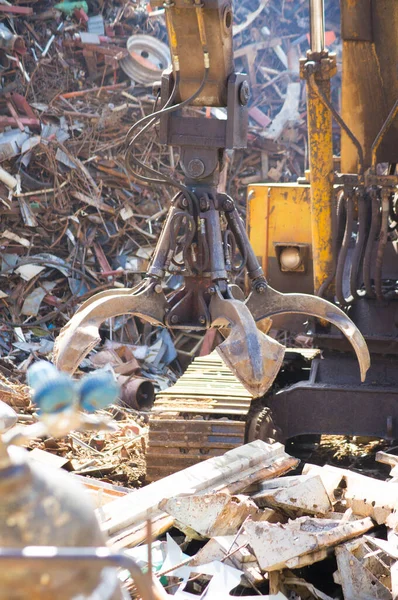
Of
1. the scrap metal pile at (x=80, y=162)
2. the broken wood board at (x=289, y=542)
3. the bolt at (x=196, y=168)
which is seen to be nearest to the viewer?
the broken wood board at (x=289, y=542)

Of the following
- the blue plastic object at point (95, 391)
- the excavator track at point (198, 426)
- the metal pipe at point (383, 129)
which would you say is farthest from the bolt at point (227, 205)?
the blue plastic object at point (95, 391)

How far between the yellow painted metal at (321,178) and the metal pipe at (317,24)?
0.67ft

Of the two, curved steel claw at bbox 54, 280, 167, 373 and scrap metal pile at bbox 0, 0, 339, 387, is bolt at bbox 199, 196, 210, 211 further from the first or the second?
scrap metal pile at bbox 0, 0, 339, 387

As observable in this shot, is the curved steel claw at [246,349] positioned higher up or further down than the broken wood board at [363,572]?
higher up

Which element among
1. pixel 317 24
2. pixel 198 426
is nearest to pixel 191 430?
pixel 198 426

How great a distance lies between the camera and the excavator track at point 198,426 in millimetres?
5480

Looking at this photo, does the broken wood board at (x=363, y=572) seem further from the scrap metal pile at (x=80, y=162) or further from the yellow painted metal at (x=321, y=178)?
the scrap metal pile at (x=80, y=162)

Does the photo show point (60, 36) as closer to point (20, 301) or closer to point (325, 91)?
point (20, 301)

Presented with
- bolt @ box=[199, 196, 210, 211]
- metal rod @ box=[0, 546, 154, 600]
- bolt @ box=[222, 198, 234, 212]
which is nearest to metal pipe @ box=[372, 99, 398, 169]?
bolt @ box=[222, 198, 234, 212]

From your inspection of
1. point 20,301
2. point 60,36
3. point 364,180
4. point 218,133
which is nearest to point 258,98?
point 60,36

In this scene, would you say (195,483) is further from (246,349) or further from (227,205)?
(227,205)

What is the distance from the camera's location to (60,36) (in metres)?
12.3

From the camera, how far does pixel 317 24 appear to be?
6035 millimetres

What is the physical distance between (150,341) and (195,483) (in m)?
5.83
